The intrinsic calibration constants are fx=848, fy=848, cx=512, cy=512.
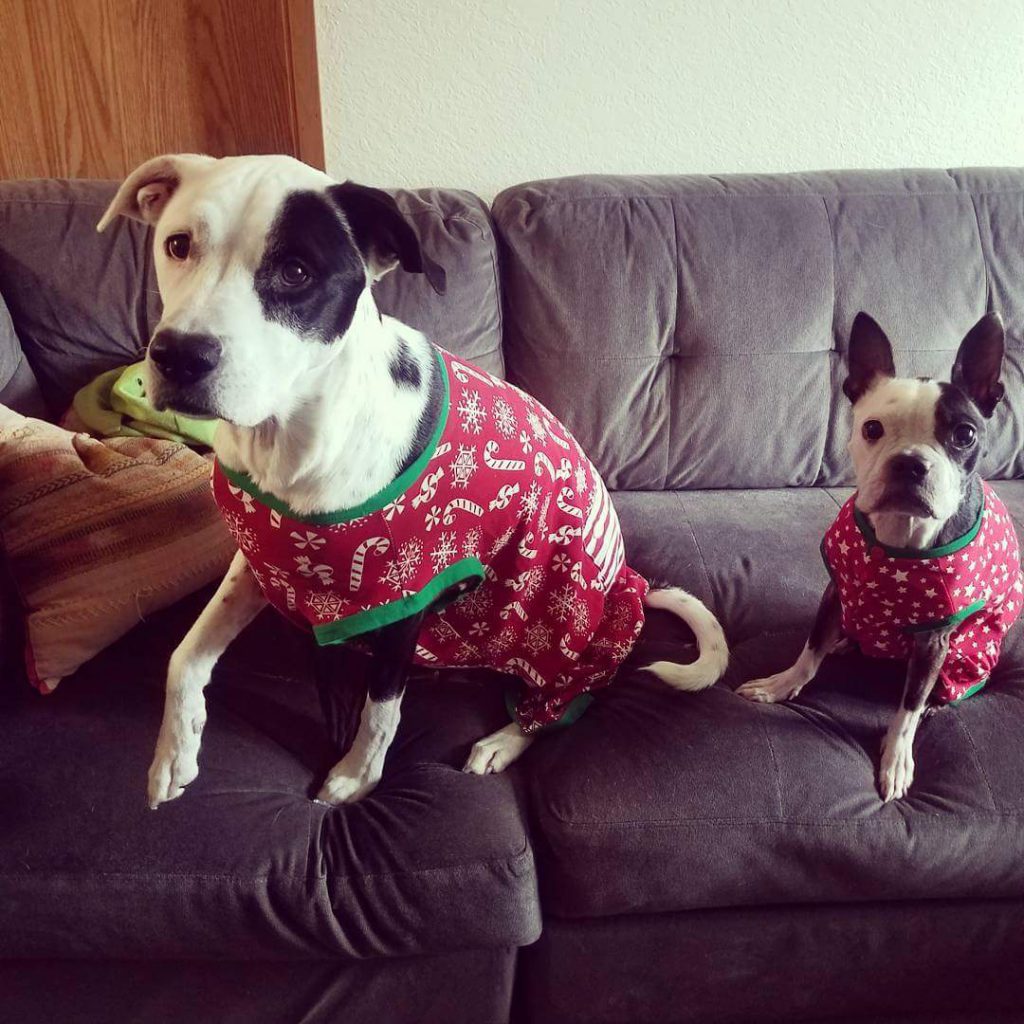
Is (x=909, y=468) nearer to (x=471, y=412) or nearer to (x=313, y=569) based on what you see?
(x=471, y=412)

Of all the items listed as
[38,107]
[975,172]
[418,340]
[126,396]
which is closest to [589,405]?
[418,340]

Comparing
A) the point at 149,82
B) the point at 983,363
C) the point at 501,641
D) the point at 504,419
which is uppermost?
the point at 149,82

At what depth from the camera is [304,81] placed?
6.64ft

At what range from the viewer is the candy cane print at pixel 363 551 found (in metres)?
1.19

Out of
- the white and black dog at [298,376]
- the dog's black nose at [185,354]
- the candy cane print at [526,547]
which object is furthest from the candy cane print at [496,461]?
the dog's black nose at [185,354]

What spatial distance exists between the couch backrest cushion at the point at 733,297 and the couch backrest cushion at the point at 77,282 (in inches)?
11.4

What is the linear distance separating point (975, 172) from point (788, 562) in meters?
1.15

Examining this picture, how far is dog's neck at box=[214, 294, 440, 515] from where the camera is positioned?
113cm

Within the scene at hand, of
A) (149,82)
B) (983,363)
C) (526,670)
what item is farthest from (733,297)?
(149,82)

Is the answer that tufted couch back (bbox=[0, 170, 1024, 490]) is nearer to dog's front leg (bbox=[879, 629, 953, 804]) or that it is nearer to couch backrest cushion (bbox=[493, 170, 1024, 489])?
couch backrest cushion (bbox=[493, 170, 1024, 489])

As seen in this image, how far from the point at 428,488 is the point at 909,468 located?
0.72m

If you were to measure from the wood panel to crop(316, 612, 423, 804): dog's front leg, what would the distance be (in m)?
1.38

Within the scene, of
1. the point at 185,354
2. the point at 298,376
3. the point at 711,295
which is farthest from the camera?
the point at 711,295

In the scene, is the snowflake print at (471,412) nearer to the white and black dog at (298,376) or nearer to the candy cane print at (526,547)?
the white and black dog at (298,376)
